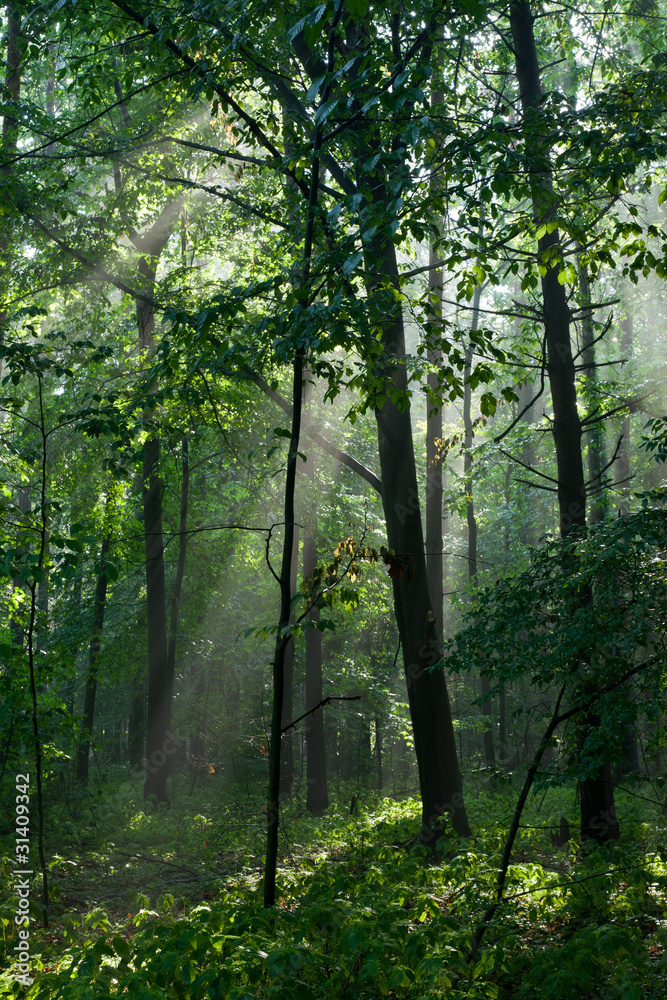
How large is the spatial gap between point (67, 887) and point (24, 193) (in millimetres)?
8026

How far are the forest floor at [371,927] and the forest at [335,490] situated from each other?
3 centimetres

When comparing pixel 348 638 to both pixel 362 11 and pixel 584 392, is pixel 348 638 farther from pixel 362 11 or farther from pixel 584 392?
pixel 362 11

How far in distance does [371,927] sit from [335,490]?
12.7 meters

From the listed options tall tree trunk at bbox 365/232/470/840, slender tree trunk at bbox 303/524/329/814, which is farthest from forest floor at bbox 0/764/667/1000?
slender tree trunk at bbox 303/524/329/814

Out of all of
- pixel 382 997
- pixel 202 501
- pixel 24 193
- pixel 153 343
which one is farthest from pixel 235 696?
pixel 382 997

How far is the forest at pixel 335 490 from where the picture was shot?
3.86 m

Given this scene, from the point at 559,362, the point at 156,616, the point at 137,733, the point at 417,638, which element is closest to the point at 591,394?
the point at 559,362

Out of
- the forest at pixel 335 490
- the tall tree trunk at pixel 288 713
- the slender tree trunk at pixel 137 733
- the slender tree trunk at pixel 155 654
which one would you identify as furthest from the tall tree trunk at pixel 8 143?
the slender tree trunk at pixel 137 733

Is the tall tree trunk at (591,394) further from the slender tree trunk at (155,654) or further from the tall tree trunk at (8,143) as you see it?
the slender tree trunk at (155,654)

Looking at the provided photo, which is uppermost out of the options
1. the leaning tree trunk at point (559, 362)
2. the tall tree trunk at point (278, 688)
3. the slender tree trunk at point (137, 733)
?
the leaning tree trunk at point (559, 362)

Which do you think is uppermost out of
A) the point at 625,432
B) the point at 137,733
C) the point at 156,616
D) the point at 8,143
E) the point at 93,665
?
the point at 625,432

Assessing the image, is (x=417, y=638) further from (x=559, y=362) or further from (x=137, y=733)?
(x=137, y=733)

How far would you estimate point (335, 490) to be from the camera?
15906 millimetres

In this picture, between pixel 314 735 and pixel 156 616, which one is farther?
pixel 156 616
